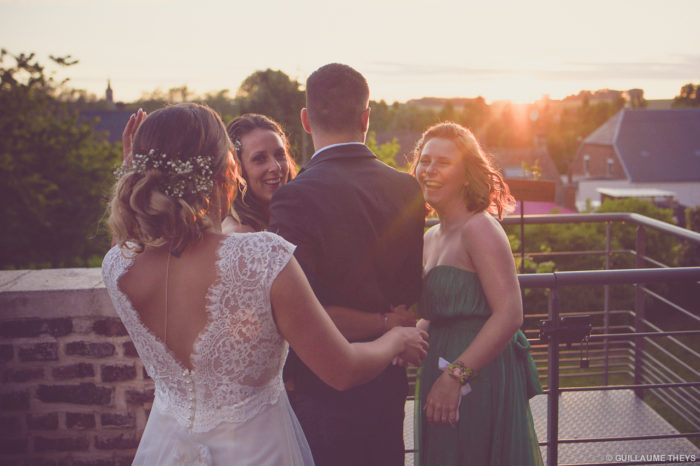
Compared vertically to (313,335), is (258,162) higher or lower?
higher

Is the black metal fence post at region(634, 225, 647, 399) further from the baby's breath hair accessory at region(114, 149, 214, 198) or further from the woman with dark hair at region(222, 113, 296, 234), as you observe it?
the baby's breath hair accessory at region(114, 149, 214, 198)

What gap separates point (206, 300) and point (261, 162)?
1.46 metres

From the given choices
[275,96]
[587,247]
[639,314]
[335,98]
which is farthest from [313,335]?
[275,96]

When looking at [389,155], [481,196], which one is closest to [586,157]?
[389,155]

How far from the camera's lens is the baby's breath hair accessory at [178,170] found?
1537 mm

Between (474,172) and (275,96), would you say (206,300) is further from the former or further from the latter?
(275,96)

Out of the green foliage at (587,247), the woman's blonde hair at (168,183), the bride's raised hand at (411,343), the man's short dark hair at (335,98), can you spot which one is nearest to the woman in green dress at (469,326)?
the bride's raised hand at (411,343)

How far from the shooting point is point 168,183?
1.54 metres

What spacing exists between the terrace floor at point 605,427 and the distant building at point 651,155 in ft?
166

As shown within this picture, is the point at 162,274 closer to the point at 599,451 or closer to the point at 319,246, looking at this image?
the point at 319,246

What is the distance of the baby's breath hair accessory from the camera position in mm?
1537

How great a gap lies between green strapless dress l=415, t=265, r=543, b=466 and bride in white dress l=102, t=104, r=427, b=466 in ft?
2.11

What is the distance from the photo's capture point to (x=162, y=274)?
1.59 m

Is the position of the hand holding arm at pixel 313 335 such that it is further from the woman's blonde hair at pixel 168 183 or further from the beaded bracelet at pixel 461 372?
the beaded bracelet at pixel 461 372
